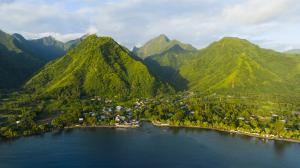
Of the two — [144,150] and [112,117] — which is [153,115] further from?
[144,150]

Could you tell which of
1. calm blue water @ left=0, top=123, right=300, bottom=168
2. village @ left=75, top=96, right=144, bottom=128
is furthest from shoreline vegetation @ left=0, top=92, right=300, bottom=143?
calm blue water @ left=0, top=123, right=300, bottom=168

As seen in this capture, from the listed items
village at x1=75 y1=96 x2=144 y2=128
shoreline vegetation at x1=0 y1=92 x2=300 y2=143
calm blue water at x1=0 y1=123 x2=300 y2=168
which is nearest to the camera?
calm blue water at x1=0 y1=123 x2=300 y2=168

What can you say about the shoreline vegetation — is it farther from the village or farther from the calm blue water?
the calm blue water

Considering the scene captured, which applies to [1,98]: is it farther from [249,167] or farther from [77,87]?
[249,167]

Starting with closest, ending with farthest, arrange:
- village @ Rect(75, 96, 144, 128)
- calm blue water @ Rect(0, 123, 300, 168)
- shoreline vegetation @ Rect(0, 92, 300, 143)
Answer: calm blue water @ Rect(0, 123, 300, 168)
shoreline vegetation @ Rect(0, 92, 300, 143)
village @ Rect(75, 96, 144, 128)

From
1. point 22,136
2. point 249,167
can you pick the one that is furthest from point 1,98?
point 249,167

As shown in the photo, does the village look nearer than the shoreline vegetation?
No

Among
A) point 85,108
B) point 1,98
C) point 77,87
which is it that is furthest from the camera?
point 77,87

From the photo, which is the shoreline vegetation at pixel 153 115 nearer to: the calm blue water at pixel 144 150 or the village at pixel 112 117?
the village at pixel 112 117
